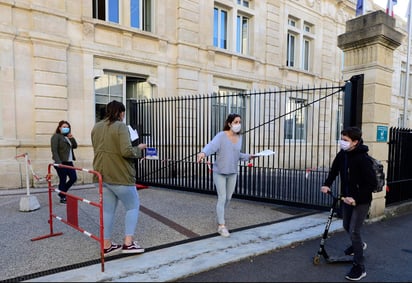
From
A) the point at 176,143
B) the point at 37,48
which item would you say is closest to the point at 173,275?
the point at 176,143

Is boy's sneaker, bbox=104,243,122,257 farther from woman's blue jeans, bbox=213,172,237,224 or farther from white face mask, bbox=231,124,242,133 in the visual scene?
white face mask, bbox=231,124,242,133

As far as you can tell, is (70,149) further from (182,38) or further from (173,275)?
(182,38)

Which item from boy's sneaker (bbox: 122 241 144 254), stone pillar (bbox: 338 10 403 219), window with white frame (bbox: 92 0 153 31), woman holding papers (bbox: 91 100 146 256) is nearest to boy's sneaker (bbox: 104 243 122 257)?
woman holding papers (bbox: 91 100 146 256)

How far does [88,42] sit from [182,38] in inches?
136

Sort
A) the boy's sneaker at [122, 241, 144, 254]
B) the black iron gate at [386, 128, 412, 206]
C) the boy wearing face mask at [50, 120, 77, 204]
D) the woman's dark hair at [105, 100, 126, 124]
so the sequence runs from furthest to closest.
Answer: the black iron gate at [386, 128, 412, 206] < the boy wearing face mask at [50, 120, 77, 204] < the boy's sneaker at [122, 241, 144, 254] < the woman's dark hair at [105, 100, 126, 124]

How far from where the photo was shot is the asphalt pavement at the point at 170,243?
3.52m

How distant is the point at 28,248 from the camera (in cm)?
423

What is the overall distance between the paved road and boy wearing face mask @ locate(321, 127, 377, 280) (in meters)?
0.30

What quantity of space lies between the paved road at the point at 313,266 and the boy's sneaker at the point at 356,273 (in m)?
0.07

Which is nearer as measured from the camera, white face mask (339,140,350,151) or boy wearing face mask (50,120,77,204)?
white face mask (339,140,350,151)

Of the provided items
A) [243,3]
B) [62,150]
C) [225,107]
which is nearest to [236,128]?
[62,150]

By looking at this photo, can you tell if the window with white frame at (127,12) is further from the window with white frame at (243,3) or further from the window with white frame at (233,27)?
the window with white frame at (243,3)

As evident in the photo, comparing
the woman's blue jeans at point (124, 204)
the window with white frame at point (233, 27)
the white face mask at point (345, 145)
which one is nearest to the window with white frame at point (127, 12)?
the window with white frame at point (233, 27)

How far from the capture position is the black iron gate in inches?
262
